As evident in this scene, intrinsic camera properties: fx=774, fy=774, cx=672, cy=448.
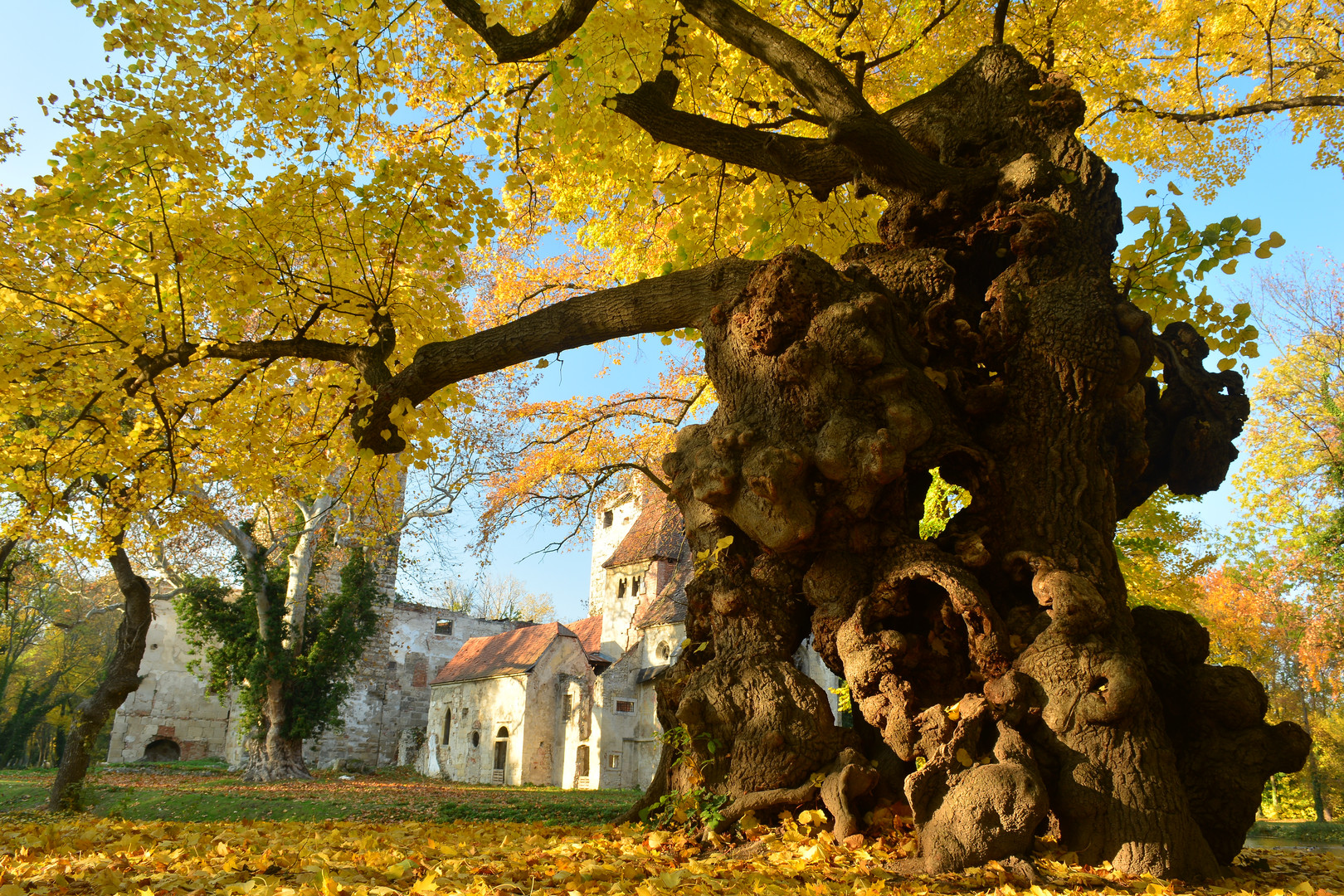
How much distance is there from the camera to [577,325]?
5.41m

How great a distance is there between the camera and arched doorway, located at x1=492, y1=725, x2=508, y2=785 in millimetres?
25641

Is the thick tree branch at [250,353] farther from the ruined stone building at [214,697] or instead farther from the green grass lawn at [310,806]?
the ruined stone building at [214,697]

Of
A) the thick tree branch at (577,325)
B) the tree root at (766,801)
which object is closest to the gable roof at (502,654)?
the thick tree branch at (577,325)

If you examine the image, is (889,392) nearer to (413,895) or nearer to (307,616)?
(413,895)

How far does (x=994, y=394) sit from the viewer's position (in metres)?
4.87

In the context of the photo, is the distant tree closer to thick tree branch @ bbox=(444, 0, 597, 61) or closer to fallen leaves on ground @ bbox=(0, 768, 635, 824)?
fallen leaves on ground @ bbox=(0, 768, 635, 824)

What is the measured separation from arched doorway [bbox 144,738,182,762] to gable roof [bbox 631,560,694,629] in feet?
66.5

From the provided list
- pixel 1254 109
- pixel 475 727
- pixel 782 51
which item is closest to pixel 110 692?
pixel 782 51

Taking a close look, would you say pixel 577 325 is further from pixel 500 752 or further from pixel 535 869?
pixel 500 752

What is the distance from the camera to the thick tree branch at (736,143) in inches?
219

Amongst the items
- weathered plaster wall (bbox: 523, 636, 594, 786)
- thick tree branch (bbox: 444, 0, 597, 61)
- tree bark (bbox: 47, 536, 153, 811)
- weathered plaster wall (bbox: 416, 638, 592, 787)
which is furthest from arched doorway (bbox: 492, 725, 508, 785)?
thick tree branch (bbox: 444, 0, 597, 61)

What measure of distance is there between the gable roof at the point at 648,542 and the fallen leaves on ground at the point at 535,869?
795 inches

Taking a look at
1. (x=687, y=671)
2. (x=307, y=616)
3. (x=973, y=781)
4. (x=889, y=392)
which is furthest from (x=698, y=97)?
(x=307, y=616)

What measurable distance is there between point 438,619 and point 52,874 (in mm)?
31386
